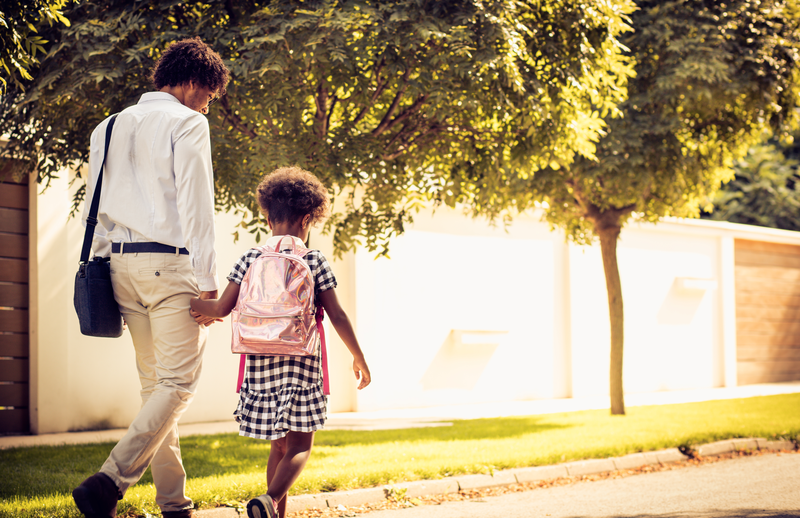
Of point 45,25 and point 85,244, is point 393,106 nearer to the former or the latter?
point 45,25

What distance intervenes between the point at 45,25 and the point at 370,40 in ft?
9.79

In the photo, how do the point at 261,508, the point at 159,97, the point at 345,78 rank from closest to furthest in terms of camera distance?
1. the point at 261,508
2. the point at 159,97
3. the point at 345,78

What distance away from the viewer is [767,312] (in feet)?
61.8

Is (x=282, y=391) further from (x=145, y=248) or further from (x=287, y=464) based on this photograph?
(x=145, y=248)

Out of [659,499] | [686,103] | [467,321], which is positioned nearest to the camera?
[659,499]

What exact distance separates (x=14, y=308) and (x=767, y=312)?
16.9 meters

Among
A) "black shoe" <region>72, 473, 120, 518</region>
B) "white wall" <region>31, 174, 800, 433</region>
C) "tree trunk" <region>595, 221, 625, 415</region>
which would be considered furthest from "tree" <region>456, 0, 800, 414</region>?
"black shoe" <region>72, 473, 120, 518</region>

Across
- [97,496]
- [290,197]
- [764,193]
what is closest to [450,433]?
[290,197]

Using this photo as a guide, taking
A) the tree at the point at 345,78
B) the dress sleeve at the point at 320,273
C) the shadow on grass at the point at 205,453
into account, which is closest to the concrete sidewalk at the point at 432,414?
the shadow on grass at the point at 205,453

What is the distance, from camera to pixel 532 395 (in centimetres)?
1450

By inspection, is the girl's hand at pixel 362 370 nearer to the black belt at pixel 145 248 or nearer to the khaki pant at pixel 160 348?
the khaki pant at pixel 160 348

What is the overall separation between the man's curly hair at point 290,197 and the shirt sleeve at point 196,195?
1.04 feet

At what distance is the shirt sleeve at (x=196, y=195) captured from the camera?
11.1ft

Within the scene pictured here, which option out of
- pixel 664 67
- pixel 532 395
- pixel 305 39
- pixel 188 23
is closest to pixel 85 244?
pixel 305 39
